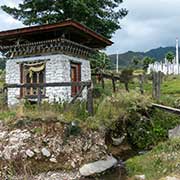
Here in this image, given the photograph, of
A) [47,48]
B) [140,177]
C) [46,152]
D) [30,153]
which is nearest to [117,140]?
[46,152]

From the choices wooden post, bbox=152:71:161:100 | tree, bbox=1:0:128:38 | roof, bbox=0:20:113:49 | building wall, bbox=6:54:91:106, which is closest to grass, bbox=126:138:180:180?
wooden post, bbox=152:71:161:100

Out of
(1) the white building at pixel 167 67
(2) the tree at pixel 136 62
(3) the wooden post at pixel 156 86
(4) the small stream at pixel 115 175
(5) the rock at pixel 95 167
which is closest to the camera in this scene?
(4) the small stream at pixel 115 175

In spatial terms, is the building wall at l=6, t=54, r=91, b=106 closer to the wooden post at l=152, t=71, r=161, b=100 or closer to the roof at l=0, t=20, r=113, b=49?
the roof at l=0, t=20, r=113, b=49

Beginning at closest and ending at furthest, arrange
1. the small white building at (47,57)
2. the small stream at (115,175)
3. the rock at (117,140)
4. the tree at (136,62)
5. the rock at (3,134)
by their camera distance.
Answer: the small stream at (115,175) → the rock at (3,134) → the rock at (117,140) → the small white building at (47,57) → the tree at (136,62)

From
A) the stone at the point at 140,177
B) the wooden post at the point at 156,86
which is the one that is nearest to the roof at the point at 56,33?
the wooden post at the point at 156,86

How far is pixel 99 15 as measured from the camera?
878 inches

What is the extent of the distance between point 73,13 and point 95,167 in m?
13.1

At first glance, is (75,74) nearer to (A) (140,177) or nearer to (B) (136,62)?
(A) (140,177)

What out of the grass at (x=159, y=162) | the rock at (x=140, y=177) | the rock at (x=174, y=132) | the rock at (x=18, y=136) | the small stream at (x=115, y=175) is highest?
the rock at (x=18, y=136)

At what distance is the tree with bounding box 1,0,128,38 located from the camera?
21078mm

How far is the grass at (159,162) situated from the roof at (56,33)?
657cm

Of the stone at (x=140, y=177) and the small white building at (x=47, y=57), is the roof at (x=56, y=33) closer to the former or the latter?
the small white building at (x=47, y=57)

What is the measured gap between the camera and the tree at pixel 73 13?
21078 millimetres

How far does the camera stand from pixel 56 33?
52.6ft
